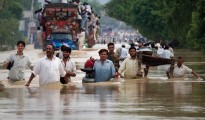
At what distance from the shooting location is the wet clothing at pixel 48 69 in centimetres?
2033

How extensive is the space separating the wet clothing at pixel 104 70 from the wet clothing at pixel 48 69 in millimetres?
1667

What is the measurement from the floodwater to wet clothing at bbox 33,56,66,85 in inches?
7.8

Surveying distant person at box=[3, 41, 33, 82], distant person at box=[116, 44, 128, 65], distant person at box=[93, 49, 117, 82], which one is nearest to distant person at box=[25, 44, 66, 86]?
distant person at box=[93, 49, 117, 82]

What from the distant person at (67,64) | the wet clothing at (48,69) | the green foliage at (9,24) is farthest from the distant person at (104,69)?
the green foliage at (9,24)

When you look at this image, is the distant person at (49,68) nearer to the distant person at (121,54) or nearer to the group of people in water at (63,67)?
the group of people in water at (63,67)

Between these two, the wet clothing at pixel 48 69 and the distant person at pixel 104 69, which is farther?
the distant person at pixel 104 69

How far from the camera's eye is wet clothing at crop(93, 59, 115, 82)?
2202cm

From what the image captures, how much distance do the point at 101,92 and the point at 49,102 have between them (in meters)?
2.96

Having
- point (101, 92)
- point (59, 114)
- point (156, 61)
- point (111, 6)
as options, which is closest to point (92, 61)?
point (101, 92)

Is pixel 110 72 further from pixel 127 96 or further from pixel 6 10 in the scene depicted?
pixel 6 10

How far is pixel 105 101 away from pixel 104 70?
17.7 feet

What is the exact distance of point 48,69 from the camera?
20328 millimetres

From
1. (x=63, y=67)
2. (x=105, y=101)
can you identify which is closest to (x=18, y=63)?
(x=63, y=67)

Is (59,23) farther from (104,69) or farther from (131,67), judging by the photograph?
(104,69)
